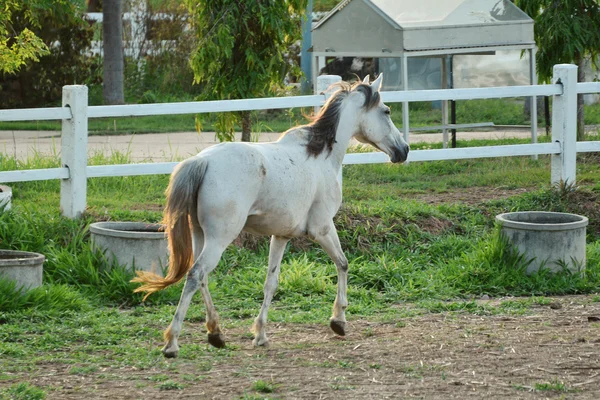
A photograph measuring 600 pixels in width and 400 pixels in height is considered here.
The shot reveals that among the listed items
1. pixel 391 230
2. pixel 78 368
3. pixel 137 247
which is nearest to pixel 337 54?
pixel 391 230

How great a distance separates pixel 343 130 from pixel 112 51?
1523 centimetres

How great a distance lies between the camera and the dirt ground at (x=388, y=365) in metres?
4.97

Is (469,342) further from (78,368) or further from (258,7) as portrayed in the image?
(258,7)

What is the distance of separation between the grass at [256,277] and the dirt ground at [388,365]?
0.06 metres

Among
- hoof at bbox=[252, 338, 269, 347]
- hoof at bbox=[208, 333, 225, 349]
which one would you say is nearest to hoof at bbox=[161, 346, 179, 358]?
hoof at bbox=[208, 333, 225, 349]

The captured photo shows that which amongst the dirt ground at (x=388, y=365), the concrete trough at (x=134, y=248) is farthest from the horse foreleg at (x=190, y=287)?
the concrete trough at (x=134, y=248)

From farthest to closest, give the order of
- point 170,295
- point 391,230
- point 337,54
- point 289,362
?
point 337,54 → point 391,230 → point 170,295 → point 289,362

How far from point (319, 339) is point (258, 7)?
19.7 ft

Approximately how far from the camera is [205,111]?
29.1 ft

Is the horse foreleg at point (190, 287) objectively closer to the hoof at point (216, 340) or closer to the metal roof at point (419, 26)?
the hoof at point (216, 340)

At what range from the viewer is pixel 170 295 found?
7375 mm

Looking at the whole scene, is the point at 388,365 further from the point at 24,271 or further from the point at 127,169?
the point at 127,169

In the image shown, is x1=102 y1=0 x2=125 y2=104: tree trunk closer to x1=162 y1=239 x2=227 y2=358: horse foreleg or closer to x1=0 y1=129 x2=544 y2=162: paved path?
x1=0 y1=129 x2=544 y2=162: paved path

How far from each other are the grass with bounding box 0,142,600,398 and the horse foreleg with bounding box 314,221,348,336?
207mm
